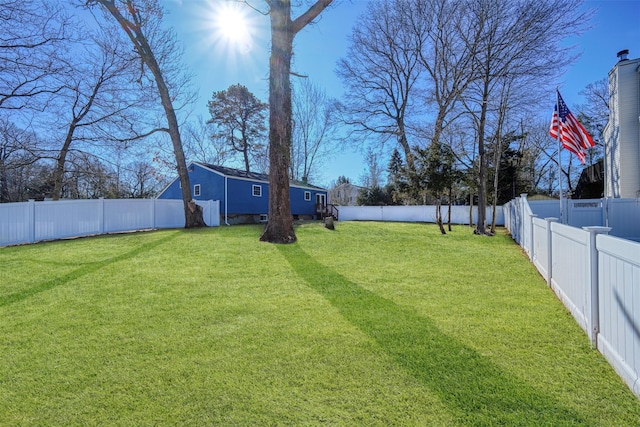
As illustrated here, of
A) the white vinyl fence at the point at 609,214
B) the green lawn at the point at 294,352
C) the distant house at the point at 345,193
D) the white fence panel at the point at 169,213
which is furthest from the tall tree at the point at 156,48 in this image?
the distant house at the point at 345,193

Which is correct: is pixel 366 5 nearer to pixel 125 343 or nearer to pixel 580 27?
pixel 580 27

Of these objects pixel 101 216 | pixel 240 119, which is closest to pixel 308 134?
pixel 240 119

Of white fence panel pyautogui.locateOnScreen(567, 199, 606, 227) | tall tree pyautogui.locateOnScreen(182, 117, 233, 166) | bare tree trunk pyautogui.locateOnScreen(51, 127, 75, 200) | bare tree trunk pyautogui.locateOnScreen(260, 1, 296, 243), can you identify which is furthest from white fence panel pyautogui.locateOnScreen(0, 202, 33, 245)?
tall tree pyautogui.locateOnScreen(182, 117, 233, 166)

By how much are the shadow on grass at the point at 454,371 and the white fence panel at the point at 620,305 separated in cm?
61

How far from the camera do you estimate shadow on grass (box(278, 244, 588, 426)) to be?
5.66ft

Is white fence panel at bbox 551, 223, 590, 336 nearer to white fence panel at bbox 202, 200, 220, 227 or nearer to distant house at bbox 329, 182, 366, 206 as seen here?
white fence panel at bbox 202, 200, 220, 227

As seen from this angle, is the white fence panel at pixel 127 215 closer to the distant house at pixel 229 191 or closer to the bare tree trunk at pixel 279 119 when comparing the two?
the distant house at pixel 229 191

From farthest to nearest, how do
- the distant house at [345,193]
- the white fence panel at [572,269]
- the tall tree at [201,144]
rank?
the distant house at [345,193] → the tall tree at [201,144] → the white fence panel at [572,269]

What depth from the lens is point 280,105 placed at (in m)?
8.15

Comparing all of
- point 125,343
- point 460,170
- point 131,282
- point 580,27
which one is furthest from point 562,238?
point 580,27

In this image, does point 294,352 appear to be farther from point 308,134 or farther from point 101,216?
point 308,134

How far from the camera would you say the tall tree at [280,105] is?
807 centimetres

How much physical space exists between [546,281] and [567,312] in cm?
150

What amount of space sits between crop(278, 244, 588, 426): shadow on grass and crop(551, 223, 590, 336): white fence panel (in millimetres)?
1265
